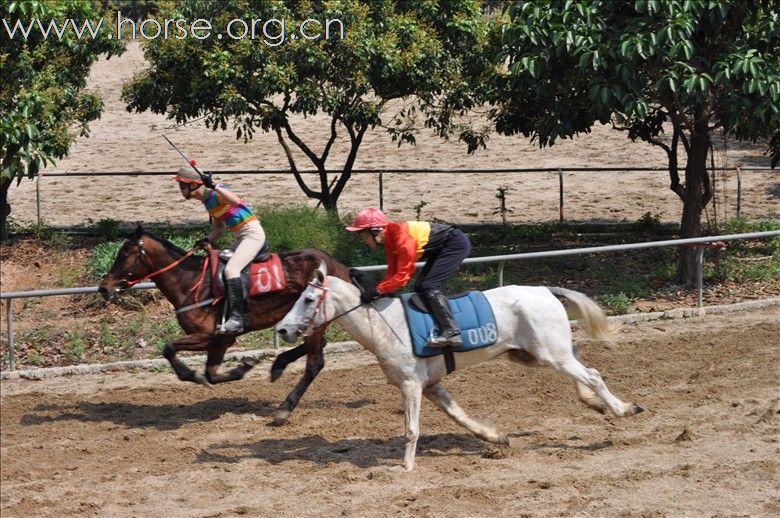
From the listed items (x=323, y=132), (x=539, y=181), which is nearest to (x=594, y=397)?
(x=539, y=181)

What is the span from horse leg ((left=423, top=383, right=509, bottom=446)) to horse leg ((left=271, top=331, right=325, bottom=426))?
165 cm

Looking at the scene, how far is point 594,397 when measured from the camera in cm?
1060

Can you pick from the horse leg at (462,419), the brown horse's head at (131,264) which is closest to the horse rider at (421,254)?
the horse leg at (462,419)

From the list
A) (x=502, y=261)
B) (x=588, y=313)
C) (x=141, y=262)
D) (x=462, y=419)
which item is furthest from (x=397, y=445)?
(x=502, y=261)

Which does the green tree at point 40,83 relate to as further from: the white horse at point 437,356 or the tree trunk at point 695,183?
the tree trunk at point 695,183

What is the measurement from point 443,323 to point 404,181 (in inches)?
625

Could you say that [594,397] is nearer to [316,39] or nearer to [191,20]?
[316,39]

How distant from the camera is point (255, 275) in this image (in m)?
11.7

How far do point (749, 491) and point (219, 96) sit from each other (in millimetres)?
11435

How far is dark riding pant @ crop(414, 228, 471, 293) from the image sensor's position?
10.3 metres

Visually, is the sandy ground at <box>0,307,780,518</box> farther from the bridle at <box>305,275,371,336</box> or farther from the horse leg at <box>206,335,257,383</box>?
the bridle at <box>305,275,371,336</box>

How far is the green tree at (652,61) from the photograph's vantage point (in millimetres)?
Answer: 15148

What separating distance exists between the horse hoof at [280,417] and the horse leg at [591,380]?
2.74 m

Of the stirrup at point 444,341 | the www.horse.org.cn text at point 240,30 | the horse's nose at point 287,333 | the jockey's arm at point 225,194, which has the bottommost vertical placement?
the stirrup at point 444,341
